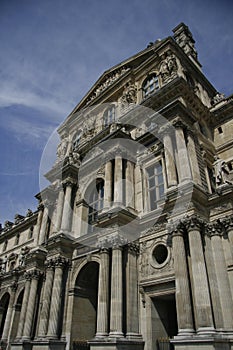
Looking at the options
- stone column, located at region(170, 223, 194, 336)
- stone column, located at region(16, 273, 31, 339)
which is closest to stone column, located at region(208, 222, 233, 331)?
stone column, located at region(170, 223, 194, 336)

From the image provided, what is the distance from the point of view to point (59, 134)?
33.3 metres

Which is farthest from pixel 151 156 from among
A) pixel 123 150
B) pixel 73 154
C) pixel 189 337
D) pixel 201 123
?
pixel 189 337

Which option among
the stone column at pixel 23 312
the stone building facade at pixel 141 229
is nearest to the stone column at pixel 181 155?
the stone building facade at pixel 141 229

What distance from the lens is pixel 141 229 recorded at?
17.4 meters

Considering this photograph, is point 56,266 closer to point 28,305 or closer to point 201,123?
point 28,305

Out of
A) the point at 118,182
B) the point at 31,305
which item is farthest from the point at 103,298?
the point at 31,305

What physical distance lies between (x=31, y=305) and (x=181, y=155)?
15544 millimetres

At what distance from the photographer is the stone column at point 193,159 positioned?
1619 centimetres

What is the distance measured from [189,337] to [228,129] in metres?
15.3

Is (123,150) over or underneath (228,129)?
underneath

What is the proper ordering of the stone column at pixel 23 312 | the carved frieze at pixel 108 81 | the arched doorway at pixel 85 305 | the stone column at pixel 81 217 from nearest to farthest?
the arched doorway at pixel 85 305 < the stone column at pixel 23 312 < the stone column at pixel 81 217 < the carved frieze at pixel 108 81

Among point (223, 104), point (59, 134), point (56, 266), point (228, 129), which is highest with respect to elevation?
point (59, 134)

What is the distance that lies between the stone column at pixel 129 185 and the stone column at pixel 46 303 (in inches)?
280

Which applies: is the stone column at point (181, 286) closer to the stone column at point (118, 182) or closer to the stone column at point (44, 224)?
the stone column at point (118, 182)
